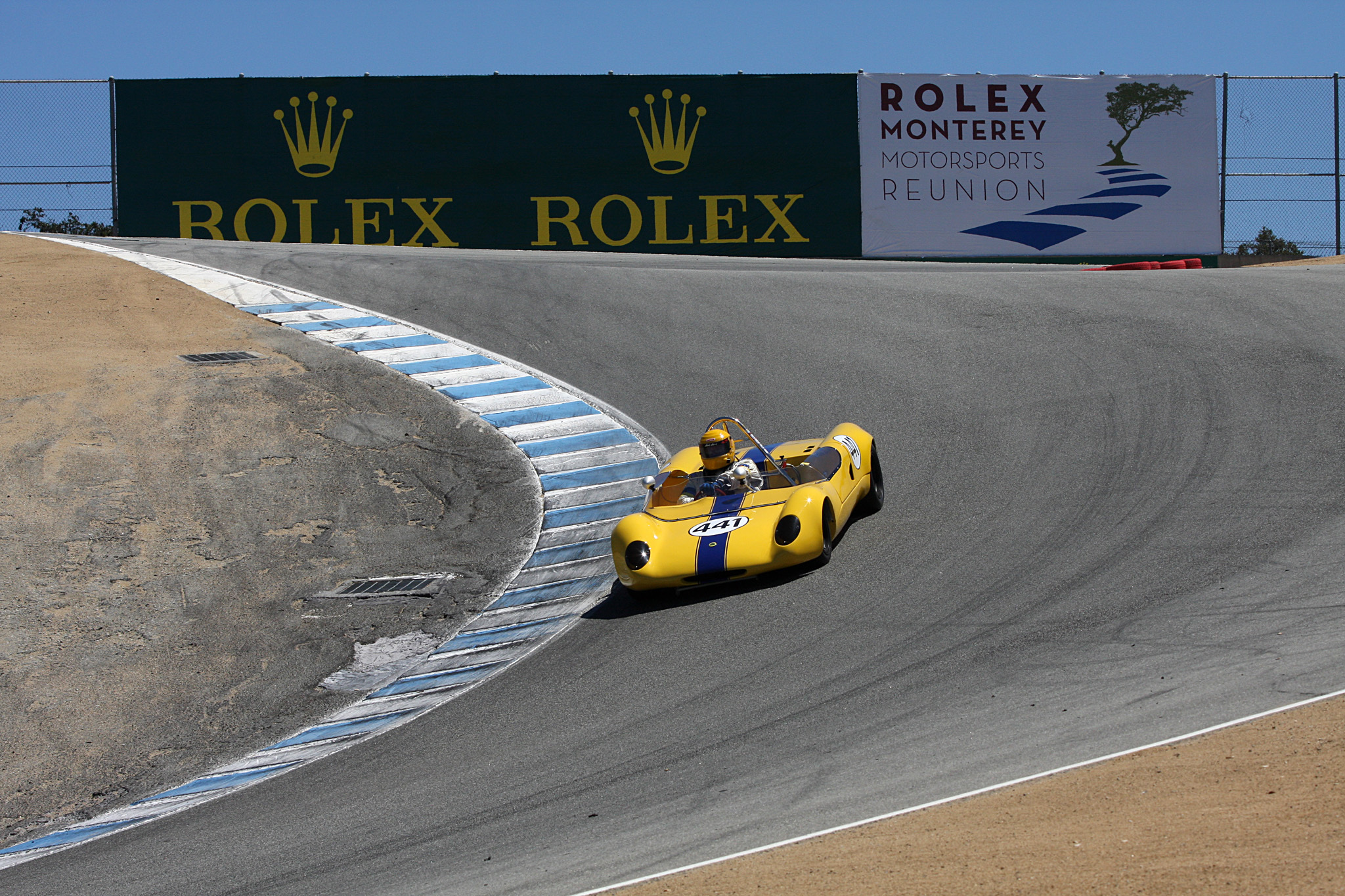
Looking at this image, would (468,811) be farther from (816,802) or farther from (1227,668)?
(1227,668)

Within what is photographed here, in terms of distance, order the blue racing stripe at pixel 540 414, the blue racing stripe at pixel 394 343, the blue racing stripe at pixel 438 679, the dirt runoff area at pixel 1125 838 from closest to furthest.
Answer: the dirt runoff area at pixel 1125 838 → the blue racing stripe at pixel 438 679 → the blue racing stripe at pixel 540 414 → the blue racing stripe at pixel 394 343

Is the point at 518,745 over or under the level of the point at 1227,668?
under

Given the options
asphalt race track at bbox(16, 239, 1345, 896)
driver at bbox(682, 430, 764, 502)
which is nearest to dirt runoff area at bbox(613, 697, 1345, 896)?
asphalt race track at bbox(16, 239, 1345, 896)

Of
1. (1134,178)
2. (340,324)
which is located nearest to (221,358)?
(340,324)

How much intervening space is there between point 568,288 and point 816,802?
45.1 feet

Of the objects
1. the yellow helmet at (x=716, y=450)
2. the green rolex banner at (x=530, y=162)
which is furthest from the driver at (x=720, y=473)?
the green rolex banner at (x=530, y=162)

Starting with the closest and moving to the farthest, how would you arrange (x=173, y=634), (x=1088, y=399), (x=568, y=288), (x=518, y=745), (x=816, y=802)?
(x=816, y=802) → (x=518, y=745) → (x=173, y=634) → (x=1088, y=399) → (x=568, y=288)

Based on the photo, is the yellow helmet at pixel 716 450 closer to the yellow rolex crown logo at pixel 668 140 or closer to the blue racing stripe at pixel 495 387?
the blue racing stripe at pixel 495 387

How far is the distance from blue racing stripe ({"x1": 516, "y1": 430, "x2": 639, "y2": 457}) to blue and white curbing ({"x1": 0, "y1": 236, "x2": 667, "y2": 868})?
0.06ft

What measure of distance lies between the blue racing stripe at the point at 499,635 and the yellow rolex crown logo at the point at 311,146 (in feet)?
64.7

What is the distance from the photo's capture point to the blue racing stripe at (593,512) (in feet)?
37.7

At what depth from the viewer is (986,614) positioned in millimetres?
8023

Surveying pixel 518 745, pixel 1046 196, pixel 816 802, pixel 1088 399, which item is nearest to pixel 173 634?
pixel 518 745

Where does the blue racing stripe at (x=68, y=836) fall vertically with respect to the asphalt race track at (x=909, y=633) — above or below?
below
